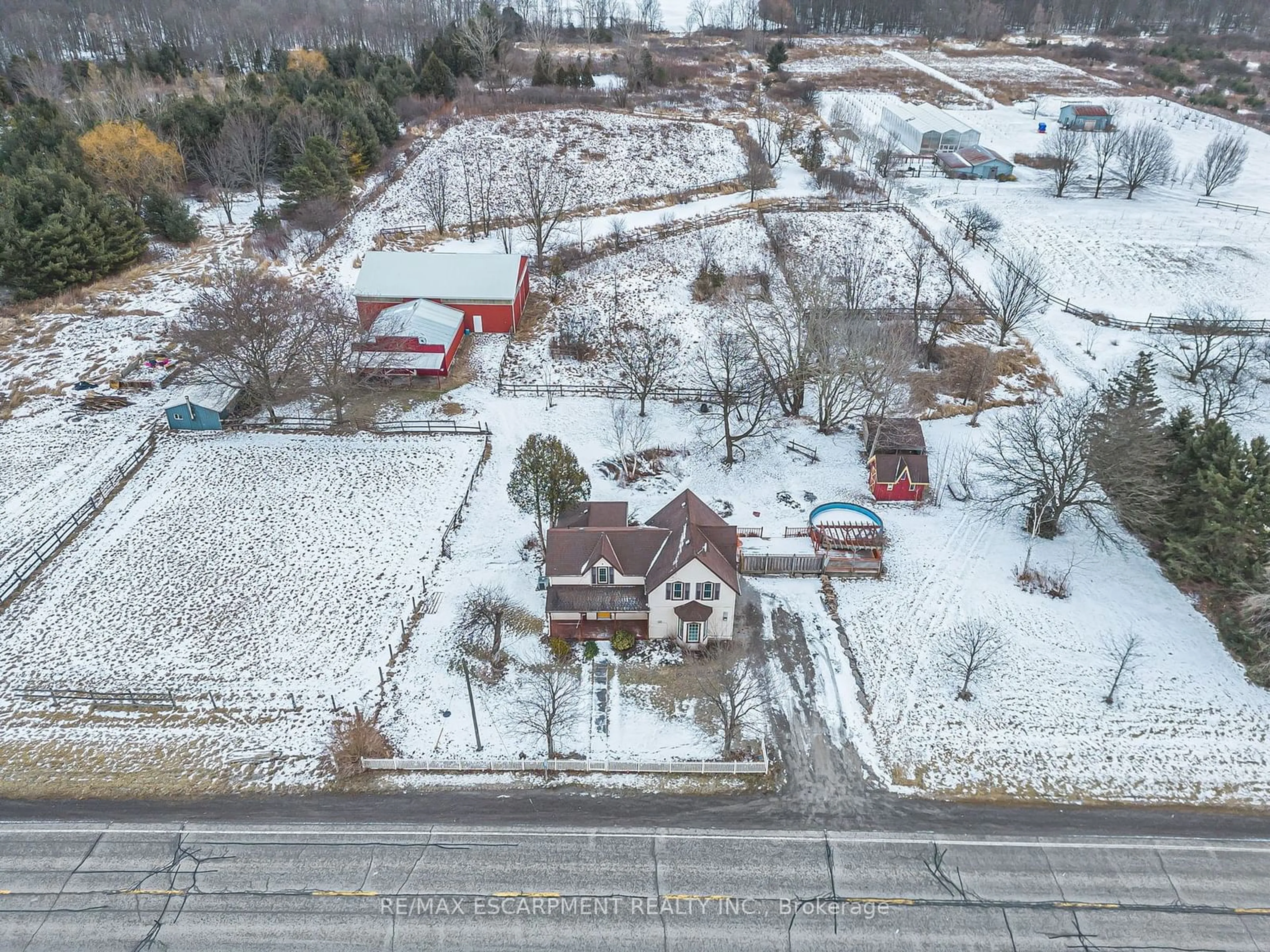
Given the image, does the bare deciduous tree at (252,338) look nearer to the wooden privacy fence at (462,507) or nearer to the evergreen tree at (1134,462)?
the wooden privacy fence at (462,507)

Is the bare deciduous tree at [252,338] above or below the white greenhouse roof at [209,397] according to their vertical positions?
above

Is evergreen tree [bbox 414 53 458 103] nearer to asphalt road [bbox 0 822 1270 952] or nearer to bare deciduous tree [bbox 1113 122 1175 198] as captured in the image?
bare deciduous tree [bbox 1113 122 1175 198]

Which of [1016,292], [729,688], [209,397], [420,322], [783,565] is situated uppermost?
[1016,292]

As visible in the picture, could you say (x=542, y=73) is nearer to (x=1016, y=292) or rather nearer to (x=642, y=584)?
(x=1016, y=292)

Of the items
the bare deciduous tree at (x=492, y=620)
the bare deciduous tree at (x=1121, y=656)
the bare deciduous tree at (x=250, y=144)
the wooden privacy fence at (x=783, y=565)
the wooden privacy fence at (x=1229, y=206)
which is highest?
the bare deciduous tree at (x=250, y=144)

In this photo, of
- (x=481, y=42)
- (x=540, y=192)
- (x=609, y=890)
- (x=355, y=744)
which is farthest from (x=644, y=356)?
(x=481, y=42)

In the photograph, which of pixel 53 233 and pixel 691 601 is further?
pixel 53 233

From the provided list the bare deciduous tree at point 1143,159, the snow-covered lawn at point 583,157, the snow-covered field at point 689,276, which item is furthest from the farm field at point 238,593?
the bare deciduous tree at point 1143,159

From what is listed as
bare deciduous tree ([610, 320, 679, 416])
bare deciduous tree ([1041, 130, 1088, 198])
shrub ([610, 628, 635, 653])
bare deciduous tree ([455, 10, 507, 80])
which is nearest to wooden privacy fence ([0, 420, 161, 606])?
shrub ([610, 628, 635, 653])
